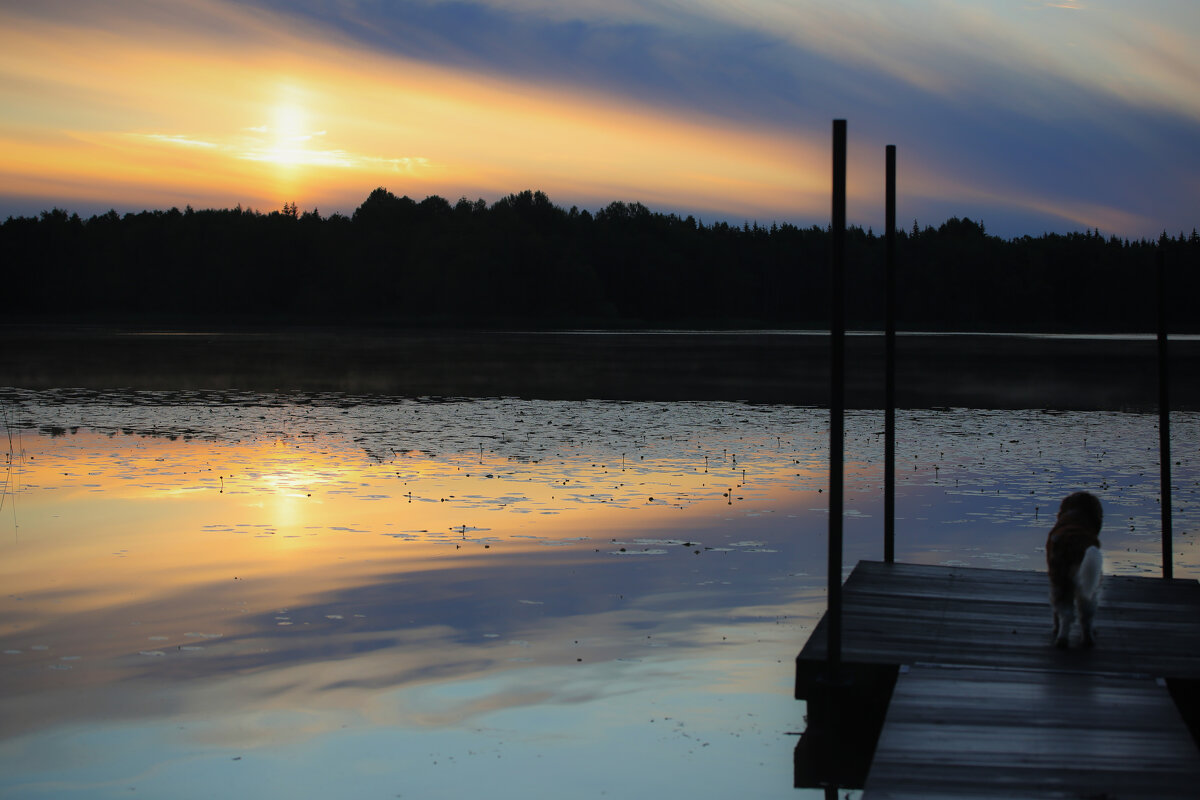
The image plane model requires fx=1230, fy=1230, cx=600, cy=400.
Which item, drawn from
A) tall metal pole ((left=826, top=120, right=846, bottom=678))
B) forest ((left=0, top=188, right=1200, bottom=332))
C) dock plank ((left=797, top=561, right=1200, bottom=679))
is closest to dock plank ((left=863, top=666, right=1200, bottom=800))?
dock plank ((left=797, top=561, right=1200, bottom=679))

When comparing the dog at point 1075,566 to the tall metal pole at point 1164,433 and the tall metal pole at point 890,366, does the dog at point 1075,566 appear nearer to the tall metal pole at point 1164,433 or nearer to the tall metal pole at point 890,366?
the tall metal pole at point 890,366

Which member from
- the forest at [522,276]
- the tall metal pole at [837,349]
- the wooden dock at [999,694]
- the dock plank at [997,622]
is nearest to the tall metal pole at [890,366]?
the dock plank at [997,622]

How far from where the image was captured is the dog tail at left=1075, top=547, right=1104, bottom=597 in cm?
831

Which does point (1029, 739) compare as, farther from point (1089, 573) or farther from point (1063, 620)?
point (1063, 620)

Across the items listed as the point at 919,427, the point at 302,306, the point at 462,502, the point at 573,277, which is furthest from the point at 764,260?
the point at 462,502

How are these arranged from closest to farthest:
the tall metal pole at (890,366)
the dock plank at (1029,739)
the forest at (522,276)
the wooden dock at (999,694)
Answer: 1. the dock plank at (1029,739)
2. the wooden dock at (999,694)
3. the tall metal pole at (890,366)
4. the forest at (522,276)

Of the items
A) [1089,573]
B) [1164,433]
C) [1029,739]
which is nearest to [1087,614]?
[1089,573]

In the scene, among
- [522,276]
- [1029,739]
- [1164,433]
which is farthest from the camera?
→ [522,276]

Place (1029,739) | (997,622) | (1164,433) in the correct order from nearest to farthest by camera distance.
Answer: (1029,739) → (997,622) → (1164,433)

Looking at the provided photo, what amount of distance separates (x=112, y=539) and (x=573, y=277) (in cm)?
15645

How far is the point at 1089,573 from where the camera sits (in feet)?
27.4

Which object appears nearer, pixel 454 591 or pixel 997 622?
pixel 997 622

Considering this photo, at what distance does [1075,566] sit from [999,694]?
1154mm

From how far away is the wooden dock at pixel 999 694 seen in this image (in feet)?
21.4
